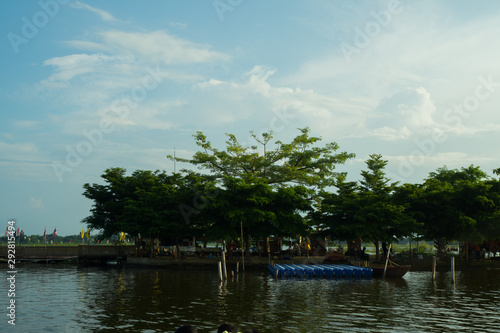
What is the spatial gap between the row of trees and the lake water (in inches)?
440

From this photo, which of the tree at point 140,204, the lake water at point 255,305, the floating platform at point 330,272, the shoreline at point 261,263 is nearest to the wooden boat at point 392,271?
the floating platform at point 330,272

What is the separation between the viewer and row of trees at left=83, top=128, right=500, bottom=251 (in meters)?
52.7

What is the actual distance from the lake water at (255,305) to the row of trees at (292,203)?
1119cm

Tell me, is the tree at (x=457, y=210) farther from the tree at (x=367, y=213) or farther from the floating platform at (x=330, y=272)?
the floating platform at (x=330, y=272)

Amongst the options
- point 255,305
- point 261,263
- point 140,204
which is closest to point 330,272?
point 261,263

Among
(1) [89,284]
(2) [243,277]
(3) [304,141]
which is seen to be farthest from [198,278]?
(3) [304,141]

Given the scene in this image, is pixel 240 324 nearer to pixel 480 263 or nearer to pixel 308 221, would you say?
pixel 308 221

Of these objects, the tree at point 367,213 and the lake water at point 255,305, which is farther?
the tree at point 367,213

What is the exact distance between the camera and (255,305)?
2719 cm

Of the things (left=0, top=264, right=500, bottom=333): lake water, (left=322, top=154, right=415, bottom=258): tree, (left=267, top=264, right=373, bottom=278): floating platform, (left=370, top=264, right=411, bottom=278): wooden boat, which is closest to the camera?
(left=0, top=264, right=500, bottom=333): lake water

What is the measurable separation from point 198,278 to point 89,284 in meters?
9.99

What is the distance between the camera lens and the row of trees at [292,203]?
52656mm

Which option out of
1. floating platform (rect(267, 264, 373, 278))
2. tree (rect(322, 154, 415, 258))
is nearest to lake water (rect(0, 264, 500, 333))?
floating platform (rect(267, 264, 373, 278))

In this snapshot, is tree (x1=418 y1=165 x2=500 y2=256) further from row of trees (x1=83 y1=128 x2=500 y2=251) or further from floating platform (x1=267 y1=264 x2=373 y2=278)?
floating platform (x1=267 y1=264 x2=373 y2=278)
